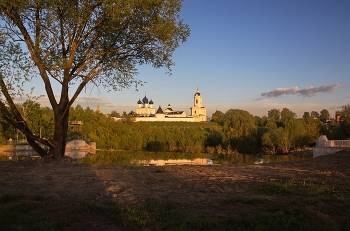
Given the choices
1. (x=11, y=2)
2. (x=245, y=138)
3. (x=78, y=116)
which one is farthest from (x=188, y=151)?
(x=11, y=2)

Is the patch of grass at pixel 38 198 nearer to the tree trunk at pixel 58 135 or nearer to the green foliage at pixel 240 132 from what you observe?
the tree trunk at pixel 58 135

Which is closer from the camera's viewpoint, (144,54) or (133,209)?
(133,209)

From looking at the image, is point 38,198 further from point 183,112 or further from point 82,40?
point 183,112

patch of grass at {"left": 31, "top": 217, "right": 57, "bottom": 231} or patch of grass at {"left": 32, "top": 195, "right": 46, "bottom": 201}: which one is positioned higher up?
patch of grass at {"left": 32, "top": 195, "right": 46, "bottom": 201}

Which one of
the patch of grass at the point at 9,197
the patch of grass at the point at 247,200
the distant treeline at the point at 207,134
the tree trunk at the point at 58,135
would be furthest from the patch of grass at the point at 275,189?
the distant treeline at the point at 207,134

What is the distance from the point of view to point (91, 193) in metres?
6.21

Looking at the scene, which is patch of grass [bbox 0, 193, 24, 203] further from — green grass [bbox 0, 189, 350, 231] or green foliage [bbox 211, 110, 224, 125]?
green foliage [bbox 211, 110, 224, 125]

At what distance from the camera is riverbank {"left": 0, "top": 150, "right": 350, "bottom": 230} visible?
4.48m

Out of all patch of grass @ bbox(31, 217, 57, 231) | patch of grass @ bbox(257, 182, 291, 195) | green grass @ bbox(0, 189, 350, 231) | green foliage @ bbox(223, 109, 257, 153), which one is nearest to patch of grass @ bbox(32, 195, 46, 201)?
green grass @ bbox(0, 189, 350, 231)

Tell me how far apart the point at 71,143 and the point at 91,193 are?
140 feet

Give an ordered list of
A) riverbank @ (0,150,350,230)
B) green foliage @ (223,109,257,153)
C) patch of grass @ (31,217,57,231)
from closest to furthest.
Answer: patch of grass @ (31,217,57,231), riverbank @ (0,150,350,230), green foliage @ (223,109,257,153)

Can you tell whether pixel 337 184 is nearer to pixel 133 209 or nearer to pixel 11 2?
pixel 133 209

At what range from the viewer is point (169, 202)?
5.45 metres

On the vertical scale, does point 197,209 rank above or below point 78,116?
below
